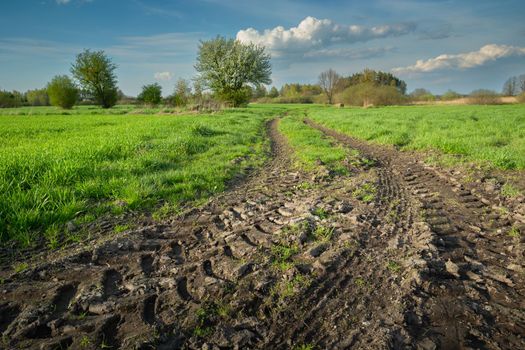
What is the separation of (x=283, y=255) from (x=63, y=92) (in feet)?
224

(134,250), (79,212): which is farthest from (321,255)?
(79,212)

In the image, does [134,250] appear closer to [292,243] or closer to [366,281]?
[292,243]

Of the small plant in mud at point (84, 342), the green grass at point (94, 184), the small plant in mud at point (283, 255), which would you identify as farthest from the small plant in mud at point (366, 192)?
the small plant in mud at point (84, 342)

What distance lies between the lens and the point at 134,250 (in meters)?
3.59

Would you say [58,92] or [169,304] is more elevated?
[58,92]

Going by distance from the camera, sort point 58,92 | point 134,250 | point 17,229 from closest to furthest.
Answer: point 134,250
point 17,229
point 58,92

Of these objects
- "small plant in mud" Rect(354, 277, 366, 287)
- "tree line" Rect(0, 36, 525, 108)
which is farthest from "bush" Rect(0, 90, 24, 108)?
"small plant in mud" Rect(354, 277, 366, 287)

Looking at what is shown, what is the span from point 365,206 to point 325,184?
4.98ft

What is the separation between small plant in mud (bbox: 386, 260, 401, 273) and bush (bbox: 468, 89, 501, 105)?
223 ft

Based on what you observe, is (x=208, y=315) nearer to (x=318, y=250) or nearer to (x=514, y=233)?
(x=318, y=250)

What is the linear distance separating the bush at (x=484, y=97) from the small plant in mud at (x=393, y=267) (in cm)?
6785

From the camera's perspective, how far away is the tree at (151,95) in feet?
192

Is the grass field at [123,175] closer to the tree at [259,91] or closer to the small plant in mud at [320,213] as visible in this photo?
the small plant in mud at [320,213]

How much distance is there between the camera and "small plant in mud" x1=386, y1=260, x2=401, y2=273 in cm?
311
